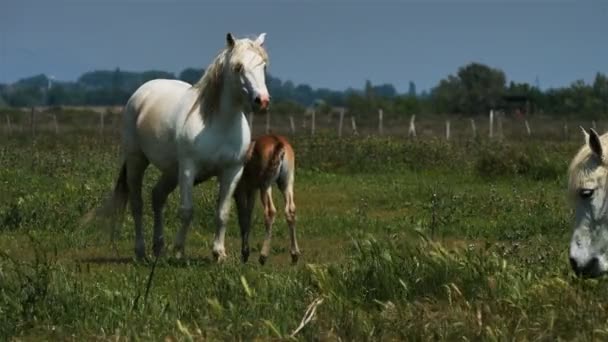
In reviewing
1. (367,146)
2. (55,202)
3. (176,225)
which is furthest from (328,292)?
(367,146)

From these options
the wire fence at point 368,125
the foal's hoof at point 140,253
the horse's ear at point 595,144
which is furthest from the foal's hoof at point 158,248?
the wire fence at point 368,125

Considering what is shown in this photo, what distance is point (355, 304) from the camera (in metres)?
8.80

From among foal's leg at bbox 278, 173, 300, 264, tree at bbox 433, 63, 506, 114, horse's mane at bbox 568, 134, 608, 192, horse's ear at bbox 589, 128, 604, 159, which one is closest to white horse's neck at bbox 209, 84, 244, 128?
foal's leg at bbox 278, 173, 300, 264

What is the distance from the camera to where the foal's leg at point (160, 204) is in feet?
45.3

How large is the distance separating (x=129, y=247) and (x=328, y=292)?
21.6 feet

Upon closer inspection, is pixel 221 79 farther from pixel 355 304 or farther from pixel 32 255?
pixel 355 304

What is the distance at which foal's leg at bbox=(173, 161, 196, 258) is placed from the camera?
1253 centimetres

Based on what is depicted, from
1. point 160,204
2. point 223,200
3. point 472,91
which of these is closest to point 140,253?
point 160,204

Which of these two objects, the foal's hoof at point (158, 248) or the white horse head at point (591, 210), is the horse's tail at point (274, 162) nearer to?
the foal's hoof at point (158, 248)

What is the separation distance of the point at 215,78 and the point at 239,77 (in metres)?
0.40

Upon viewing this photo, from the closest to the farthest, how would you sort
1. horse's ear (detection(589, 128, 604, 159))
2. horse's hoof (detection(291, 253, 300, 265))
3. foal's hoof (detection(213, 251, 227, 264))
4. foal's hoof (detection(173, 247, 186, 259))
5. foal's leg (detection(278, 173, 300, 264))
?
horse's ear (detection(589, 128, 604, 159))
foal's hoof (detection(213, 251, 227, 264))
foal's hoof (detection(173, 247, 186, 259))
horse's hoof (detection(291, 253, 300, 265))
foal's leg (detection(278, 173, 300, 264))

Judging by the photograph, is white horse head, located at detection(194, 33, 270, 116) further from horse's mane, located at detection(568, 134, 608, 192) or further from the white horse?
horse's mane, located at detection(568, 134, 608, 192)

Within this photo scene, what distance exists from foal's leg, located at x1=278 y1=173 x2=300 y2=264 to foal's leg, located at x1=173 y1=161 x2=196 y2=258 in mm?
1332

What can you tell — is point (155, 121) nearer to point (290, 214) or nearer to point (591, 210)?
point (290, 214)
